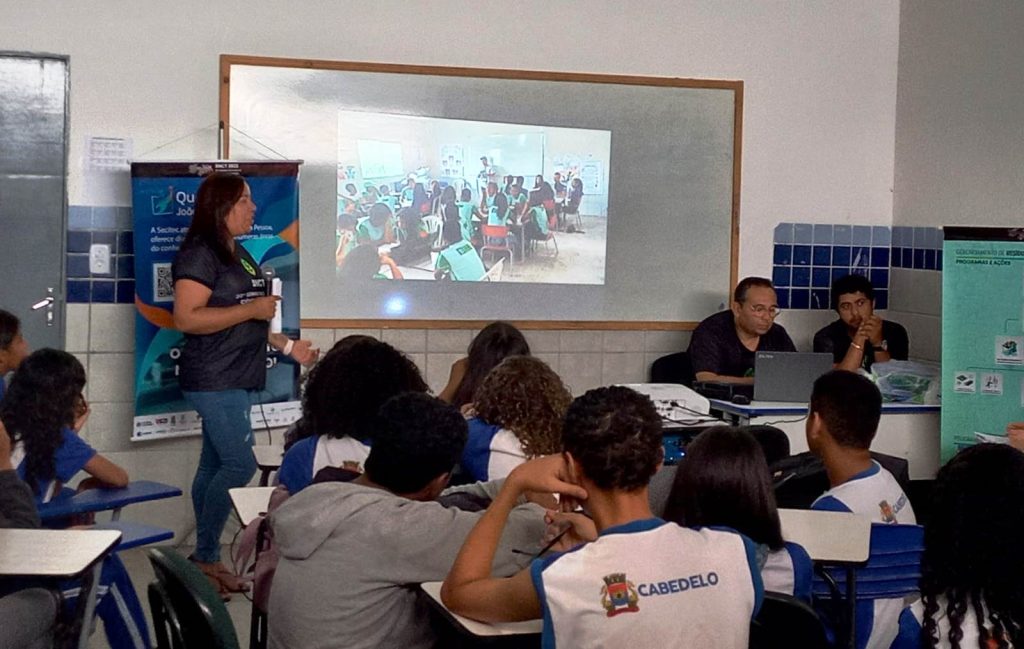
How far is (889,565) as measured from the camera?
305 cm

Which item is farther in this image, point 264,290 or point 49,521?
point 264,290

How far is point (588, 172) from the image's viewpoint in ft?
21.1

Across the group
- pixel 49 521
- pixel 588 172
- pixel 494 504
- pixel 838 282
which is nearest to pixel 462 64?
pixel 588 172

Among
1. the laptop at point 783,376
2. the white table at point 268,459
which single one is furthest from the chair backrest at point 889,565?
the laptop at point 783,376

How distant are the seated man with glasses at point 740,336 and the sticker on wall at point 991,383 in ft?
3.24

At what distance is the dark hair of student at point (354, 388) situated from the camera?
3.45 meters

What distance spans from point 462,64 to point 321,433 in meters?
3.18

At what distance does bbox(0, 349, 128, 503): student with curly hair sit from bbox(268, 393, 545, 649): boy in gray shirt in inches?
57.1

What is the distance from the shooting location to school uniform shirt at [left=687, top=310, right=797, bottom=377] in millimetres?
6066

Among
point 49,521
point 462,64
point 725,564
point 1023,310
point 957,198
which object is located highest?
point 462,64

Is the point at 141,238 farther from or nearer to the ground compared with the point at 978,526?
farther from the ground

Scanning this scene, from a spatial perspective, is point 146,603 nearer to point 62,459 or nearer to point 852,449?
point 62,459

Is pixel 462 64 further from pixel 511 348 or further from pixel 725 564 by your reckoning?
pixel 725 564

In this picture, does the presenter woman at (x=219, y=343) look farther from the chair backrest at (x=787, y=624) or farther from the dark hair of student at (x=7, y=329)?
the chair backrest at (x=787, y=624)
